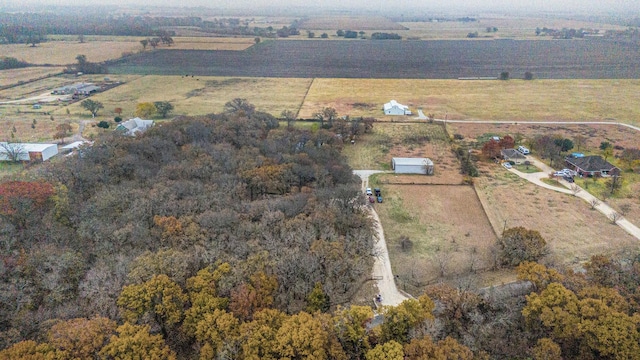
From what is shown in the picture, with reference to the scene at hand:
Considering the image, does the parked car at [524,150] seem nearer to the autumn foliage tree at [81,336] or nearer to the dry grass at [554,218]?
the dry grass at [554,218]

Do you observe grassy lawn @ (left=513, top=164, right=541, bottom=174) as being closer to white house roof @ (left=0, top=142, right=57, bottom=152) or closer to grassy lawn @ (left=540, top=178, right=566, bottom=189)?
grassy lawn @ (left=540, top=178, right=566, bottom=189)

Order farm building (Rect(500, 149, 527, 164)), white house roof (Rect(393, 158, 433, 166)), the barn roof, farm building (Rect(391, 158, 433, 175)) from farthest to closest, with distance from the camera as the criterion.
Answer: the barn roof, farm building (Rect(500, 149, 527, 164)), white house roof (Rect(393, 158, 433, 166)), farm building (Rect(391, 158, 433, 175))

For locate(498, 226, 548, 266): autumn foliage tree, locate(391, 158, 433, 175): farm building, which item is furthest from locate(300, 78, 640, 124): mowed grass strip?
locate(498, 226, 548, 266): autumn foliage tree

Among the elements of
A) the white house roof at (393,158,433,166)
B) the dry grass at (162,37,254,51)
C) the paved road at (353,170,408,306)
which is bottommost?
the paved road at (353,170,408,306)

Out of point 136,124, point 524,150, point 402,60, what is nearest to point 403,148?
point 524,150

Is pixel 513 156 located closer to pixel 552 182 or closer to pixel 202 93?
pixel 552 182

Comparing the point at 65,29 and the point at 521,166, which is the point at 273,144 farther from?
the point at 65,29
